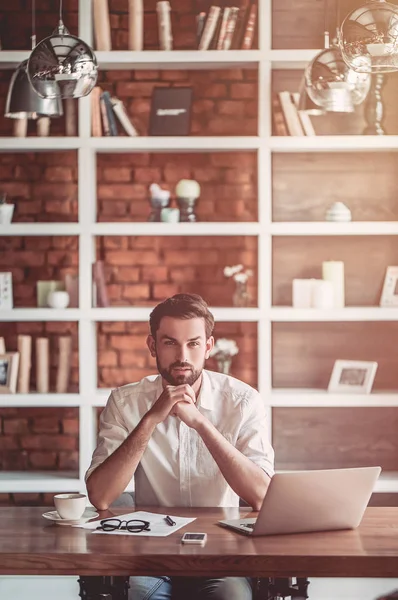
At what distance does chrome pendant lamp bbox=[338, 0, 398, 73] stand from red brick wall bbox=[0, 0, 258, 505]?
2.20m

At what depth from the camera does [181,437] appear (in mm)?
2848

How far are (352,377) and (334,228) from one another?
30.1 inches

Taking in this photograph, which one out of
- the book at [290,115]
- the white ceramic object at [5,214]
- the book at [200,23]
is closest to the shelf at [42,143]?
the white ceramic object at [5,214]

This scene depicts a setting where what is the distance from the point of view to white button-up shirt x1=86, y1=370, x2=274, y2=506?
2.79 m

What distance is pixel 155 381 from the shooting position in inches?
117

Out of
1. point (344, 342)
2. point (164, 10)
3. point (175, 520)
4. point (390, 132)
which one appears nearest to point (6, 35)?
point (164, 10)

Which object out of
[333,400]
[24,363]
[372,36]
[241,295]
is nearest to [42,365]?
[24,363]

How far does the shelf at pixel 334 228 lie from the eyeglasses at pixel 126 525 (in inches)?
92.7

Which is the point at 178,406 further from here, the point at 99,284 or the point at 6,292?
the point at 6,292

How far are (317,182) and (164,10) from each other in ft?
3.88

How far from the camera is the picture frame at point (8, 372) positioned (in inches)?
177

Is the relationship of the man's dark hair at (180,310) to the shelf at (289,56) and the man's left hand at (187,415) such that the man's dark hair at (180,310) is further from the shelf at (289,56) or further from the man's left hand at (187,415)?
the shelf at (289,56)

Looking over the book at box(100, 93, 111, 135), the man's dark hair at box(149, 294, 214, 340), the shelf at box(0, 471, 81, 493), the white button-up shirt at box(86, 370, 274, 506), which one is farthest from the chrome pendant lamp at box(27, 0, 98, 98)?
the shelf at box(0, 471, 81, 493)

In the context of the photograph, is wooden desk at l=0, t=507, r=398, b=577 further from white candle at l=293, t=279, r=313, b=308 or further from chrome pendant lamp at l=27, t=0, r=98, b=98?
white candle at l=293, t=279, r=313, b=308
